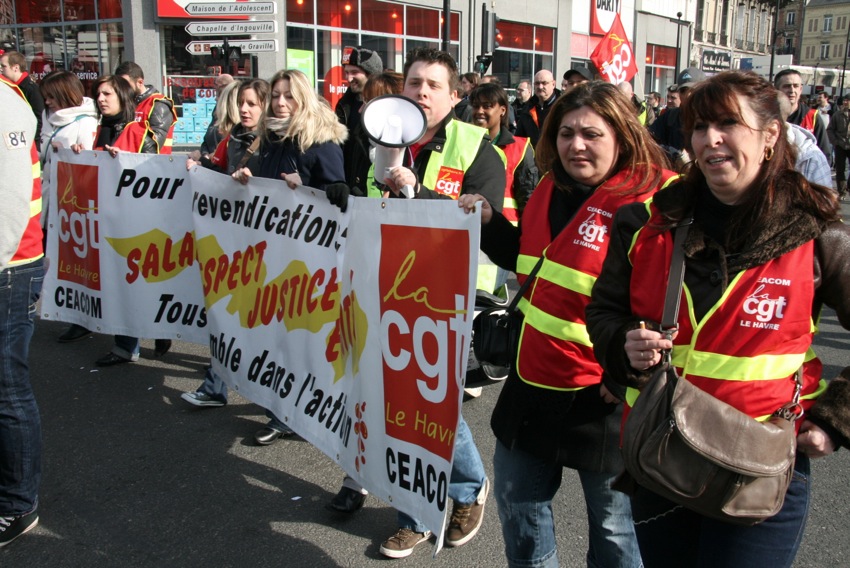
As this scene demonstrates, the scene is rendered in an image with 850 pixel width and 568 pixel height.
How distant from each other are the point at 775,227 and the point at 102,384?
4653 millimetres

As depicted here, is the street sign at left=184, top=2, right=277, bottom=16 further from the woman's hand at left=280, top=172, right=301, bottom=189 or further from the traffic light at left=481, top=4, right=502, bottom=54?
the woman's hand at left=280, top=172, right=301, bottom=189

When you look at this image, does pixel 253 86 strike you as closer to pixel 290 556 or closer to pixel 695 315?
pixel 290 556

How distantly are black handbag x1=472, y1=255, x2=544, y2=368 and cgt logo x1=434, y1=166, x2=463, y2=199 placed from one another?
0.78 meters

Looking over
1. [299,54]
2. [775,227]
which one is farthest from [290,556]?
[299,54]

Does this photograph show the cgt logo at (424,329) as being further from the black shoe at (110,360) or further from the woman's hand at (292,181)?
the black shoe at (110,360)

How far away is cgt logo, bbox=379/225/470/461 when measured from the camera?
2473 mm

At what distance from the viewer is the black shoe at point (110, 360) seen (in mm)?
5594

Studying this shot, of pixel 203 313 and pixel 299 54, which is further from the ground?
pixel 299 54

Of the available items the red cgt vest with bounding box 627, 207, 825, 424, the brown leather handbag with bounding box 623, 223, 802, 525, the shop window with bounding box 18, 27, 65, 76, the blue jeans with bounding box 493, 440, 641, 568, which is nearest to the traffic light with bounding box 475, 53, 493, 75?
the shop window with bounding box 18, 27, 65, 76

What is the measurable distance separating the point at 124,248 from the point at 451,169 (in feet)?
8.93

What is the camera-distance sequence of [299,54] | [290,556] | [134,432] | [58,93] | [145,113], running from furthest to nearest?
[299,54] → [145,113] → [58,93] → [134,432] → [290,556]

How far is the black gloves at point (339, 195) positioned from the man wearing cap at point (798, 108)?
16.1 feet

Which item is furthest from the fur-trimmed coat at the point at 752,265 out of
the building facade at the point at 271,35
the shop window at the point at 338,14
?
the shop window at the point at 338,14

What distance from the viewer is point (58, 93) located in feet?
20.5
